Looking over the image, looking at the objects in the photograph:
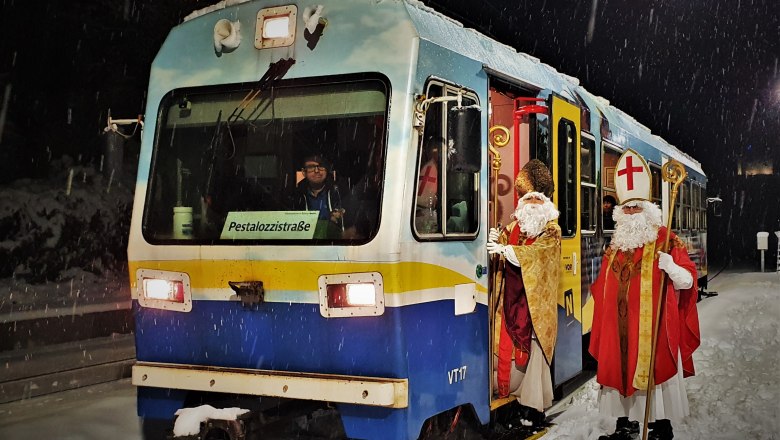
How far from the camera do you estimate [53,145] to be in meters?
18.3

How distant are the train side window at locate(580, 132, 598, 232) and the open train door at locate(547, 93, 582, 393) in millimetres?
328

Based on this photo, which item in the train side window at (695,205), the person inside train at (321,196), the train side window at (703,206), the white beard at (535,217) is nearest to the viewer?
the person inside train at (321,196)

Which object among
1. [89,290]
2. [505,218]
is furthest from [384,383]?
[89,290]

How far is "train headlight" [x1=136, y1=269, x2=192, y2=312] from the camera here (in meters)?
5.07

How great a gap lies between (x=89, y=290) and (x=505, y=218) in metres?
12.0

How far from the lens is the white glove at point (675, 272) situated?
17.6 ft

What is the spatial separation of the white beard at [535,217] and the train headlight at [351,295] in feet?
6.19

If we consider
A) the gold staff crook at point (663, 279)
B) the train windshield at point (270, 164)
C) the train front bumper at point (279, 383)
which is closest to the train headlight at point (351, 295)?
the train windshield at point (270, 164)

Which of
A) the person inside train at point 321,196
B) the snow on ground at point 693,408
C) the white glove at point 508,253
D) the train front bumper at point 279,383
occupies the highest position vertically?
the person inside train at point 321,196

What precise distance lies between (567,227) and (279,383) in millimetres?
3277

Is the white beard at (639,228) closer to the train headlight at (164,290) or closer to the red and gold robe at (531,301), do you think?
the red and gold robe at (531,301)

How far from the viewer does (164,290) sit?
5.16 meters

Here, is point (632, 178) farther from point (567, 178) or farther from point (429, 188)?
point (429, 188)

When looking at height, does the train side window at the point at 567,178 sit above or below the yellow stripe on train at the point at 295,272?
above
